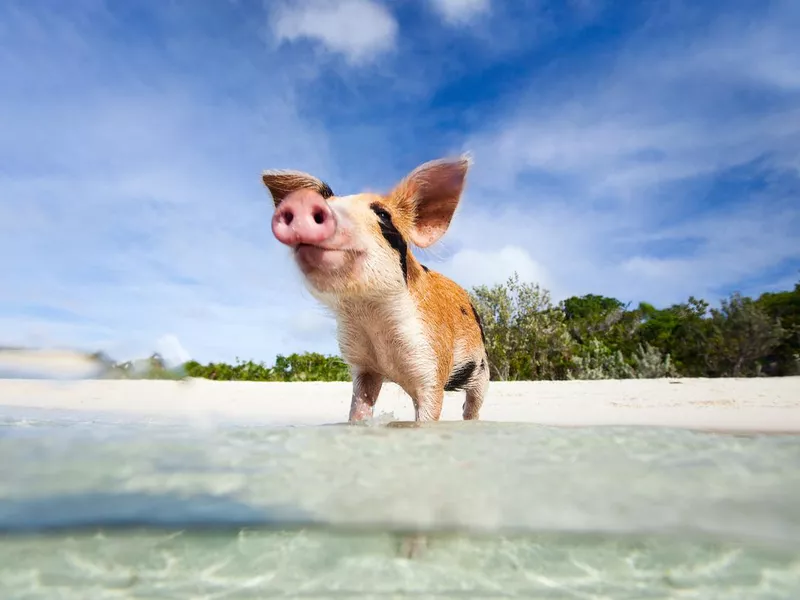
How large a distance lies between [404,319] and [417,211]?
746 millimetres

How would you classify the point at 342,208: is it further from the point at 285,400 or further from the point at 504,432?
the point at 285,400

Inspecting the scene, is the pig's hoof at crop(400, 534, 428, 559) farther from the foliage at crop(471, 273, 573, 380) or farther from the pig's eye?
the foliage at crop(471, 273, 573, 380)

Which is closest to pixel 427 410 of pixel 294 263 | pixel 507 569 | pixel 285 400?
pixel 294 263

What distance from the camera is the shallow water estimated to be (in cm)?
208

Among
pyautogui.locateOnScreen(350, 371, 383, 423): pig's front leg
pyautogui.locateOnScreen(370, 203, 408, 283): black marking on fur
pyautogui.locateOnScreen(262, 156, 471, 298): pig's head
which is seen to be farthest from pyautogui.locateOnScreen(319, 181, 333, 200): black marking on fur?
pyautogui.locateOnScreen(350, 371, 383, 423): pig's front leg

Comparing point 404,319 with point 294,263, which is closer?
point 294,263

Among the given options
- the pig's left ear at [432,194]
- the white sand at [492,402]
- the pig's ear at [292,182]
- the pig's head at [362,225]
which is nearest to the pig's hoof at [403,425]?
the pig's head at [362,225]

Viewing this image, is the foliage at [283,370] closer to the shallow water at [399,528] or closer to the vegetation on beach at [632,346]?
the vegetation on beach at [632,346]

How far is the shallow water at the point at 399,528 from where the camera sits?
208 cm

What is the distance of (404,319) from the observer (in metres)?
3.92

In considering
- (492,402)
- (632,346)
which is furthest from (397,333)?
(632,346)

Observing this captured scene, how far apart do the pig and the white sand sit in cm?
227

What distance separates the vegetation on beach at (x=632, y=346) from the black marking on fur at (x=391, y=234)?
14.3 metres

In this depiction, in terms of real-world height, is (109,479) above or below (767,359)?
below
